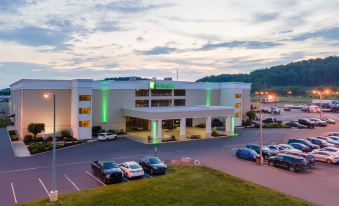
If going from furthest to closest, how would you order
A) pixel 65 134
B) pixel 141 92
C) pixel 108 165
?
pixel 141 92 < pixel 65 134 < pixel 108 165

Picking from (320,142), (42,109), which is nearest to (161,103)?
(42,109)

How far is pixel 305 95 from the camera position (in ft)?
636

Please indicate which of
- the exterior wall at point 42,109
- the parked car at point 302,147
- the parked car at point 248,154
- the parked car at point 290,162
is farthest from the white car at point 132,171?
the exterior wall at point 42,109

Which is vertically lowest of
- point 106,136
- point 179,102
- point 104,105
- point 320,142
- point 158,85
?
point 320,142

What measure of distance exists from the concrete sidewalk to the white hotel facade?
3148 millimetres

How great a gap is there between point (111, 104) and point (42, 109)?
12186mm

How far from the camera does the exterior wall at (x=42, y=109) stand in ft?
165

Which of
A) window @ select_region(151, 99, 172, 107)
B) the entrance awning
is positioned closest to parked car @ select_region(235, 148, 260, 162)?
the entrance awning

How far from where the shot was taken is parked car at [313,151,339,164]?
117 feet

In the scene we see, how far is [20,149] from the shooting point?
43094 mm

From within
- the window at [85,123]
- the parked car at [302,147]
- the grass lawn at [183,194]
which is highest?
the window at [85,123]

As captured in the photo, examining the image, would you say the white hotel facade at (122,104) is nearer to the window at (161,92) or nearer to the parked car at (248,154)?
the window at (161,92)

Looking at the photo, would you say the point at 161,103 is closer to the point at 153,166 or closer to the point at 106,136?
the point at 106,136

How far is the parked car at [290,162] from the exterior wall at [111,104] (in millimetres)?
32432
